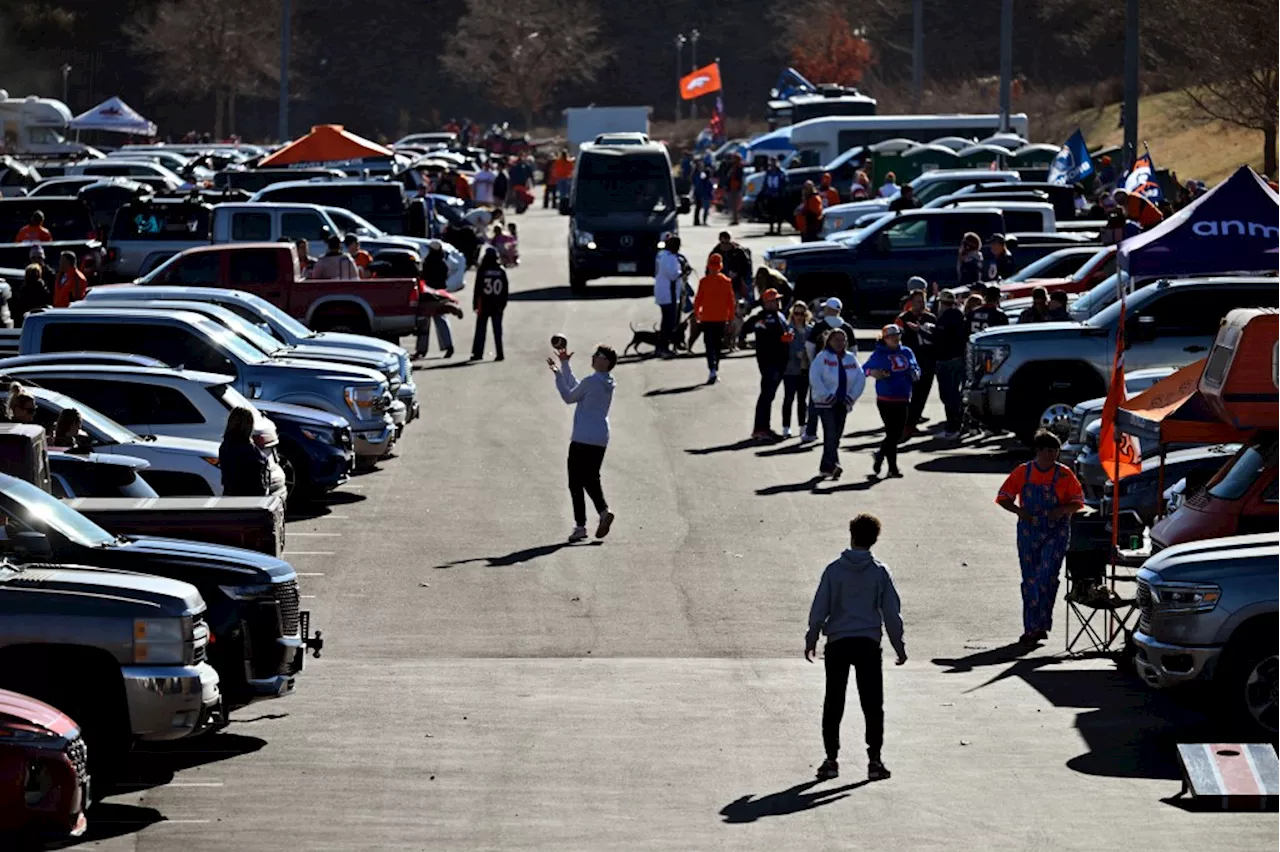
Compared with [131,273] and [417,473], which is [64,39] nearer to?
[131,273]

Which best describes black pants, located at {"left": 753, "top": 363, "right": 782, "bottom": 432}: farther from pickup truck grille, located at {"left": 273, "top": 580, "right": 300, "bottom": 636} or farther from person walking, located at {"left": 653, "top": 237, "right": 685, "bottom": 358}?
pickup truck grille, located at {"left": 273, "top": 580, "right": 300, "bottom": 636}

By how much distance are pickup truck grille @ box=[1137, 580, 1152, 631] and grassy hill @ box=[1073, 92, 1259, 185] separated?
126 ft

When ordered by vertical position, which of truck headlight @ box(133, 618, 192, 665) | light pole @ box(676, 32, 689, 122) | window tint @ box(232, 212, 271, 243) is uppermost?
light pole @ box(676, 32, 689, 122)

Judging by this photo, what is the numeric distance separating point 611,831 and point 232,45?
8842 cm

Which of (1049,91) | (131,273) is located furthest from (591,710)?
(1049,91)

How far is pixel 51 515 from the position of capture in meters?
12.3

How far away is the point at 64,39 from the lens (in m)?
103

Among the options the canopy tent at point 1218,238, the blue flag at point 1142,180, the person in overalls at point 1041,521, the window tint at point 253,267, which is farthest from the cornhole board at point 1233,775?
the window tint at point 253,267

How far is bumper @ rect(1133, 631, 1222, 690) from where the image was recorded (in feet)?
42.4

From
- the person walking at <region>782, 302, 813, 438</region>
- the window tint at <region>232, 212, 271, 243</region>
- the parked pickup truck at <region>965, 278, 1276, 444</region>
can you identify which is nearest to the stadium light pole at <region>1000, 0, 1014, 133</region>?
the window tint at <region>232, 212, 271, 243</region>

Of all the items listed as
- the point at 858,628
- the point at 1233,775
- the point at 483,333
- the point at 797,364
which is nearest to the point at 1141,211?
the point at 797,364

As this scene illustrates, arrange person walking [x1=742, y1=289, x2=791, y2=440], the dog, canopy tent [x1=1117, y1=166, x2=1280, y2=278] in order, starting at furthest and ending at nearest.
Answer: the dog < person walking [x1=742, y1=289, x2=791, y2=440] < canopy tent [x1=1117, y1=166, x2=1280, y2=278]

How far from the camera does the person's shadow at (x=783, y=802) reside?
37.3 ft

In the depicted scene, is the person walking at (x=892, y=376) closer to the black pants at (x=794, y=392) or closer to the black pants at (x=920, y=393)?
the black pants at (x=794, y=392)
